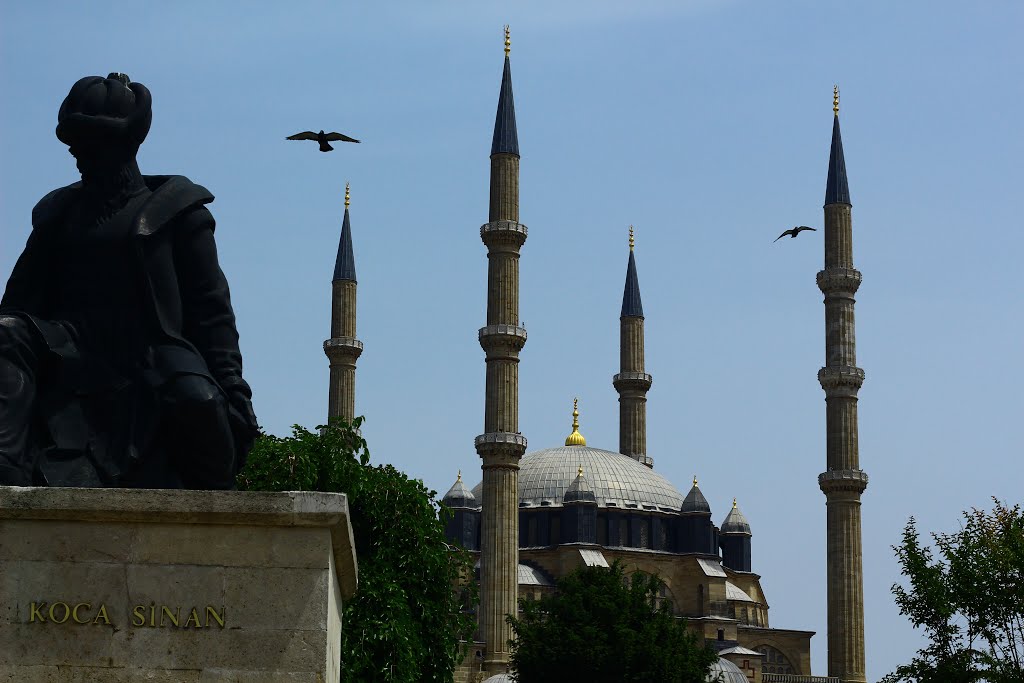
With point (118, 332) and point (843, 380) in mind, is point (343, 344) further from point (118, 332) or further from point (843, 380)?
point (118, 332)

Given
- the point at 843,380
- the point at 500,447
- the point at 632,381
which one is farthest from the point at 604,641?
the point at 632,381

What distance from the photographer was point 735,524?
273 feet

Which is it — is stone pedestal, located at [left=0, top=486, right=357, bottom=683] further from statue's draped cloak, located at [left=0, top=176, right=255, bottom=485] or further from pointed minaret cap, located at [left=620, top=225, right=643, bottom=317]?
pointed minaret cap, located at [left=620, top=225, right=643, bottom=317]

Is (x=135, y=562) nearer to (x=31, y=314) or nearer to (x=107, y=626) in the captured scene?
(x=107, y=626)

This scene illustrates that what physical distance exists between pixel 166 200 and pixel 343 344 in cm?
5442

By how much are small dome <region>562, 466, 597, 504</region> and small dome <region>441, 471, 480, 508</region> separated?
4.05 m

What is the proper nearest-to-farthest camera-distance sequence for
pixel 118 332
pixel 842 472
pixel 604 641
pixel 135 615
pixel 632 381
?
pixel 135 615 < pixel 118 332 < pixel 604 641 < pixel 842 472 < pixel 632 381

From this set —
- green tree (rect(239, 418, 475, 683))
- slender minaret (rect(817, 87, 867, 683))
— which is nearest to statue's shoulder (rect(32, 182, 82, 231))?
green tree (rect(239, 418, 475, 683))

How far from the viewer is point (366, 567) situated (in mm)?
25312

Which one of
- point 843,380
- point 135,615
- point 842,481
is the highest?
point 843,380

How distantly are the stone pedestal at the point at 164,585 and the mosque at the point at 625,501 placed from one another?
134 ft

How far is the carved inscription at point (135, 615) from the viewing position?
7.04 meters

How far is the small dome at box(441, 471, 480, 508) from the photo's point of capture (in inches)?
2940

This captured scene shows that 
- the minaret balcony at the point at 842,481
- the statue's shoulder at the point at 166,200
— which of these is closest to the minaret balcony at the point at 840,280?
the minaret balcony at the point at 842,481
